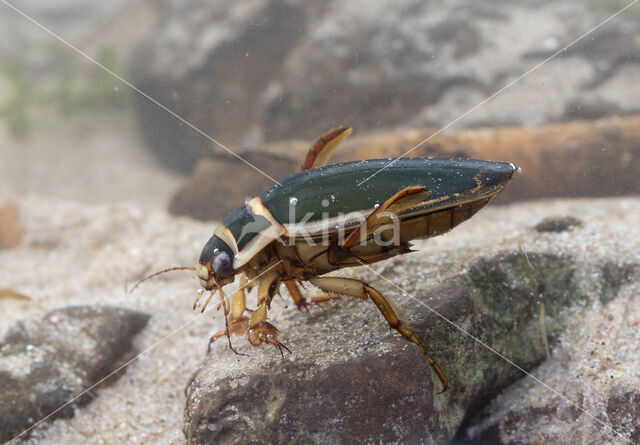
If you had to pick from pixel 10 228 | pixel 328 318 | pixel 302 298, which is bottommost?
pixel 328 318

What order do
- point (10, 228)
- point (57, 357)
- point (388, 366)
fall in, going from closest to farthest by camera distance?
point (388, 366) → point (57, 357) → point (10, 228)

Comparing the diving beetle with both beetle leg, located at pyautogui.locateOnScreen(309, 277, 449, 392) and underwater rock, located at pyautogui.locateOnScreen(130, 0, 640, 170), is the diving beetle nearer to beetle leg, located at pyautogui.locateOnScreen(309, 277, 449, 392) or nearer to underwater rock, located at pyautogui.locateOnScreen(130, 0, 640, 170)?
beetle leg, located at pyautogui.locateOnScreen(309, 277, 449, 392)

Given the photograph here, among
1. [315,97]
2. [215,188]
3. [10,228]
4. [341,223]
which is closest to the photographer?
[341,223]

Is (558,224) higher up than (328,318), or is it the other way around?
(328,318)

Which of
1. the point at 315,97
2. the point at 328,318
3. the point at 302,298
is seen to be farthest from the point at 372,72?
the point at 328,318

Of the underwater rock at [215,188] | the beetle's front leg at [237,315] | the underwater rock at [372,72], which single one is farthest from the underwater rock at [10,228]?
the beetle's front leg at [237,315]

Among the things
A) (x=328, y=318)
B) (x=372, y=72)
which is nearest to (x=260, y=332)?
(x=328, y=318)

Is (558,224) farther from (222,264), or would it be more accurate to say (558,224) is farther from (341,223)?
(222,264)

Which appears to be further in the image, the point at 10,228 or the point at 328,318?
the point at 10,228
